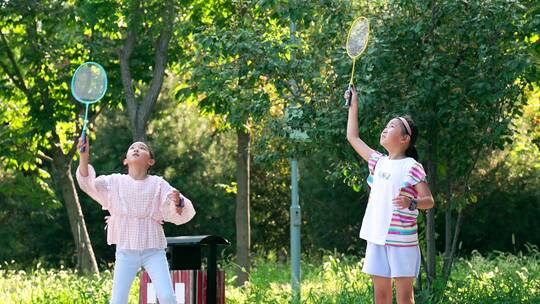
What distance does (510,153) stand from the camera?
18.0 m

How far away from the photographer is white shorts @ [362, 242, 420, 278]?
597 centimetres

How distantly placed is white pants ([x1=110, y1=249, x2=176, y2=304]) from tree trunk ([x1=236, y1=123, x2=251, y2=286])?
19.1 ft

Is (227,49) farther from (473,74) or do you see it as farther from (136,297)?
(136,297)

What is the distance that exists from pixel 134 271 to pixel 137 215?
390 mm

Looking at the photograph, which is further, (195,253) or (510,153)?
(510,153)

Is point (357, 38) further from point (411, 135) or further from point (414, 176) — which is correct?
point (414, 176)

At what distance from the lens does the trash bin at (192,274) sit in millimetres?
7746

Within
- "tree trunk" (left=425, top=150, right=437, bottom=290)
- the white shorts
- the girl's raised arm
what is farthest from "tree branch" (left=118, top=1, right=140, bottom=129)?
the white shorts

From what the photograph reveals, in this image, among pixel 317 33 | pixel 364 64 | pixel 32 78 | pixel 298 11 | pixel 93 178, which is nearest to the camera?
pixel 93 178

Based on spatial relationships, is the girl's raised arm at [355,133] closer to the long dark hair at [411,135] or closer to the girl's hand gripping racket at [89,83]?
the long dark hair at [411,135]

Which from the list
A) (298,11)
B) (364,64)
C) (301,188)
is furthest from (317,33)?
(301,188)

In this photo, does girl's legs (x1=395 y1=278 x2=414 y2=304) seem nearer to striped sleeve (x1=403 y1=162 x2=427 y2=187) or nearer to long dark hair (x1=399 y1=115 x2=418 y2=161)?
striped sleeve (x1=403 y1=162 x2=427 y2=187)

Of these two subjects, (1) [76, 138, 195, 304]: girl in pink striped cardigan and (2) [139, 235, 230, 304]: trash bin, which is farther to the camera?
(2) [139, 235, 230, 304]: trash bin

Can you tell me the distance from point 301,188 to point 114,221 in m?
13.4
